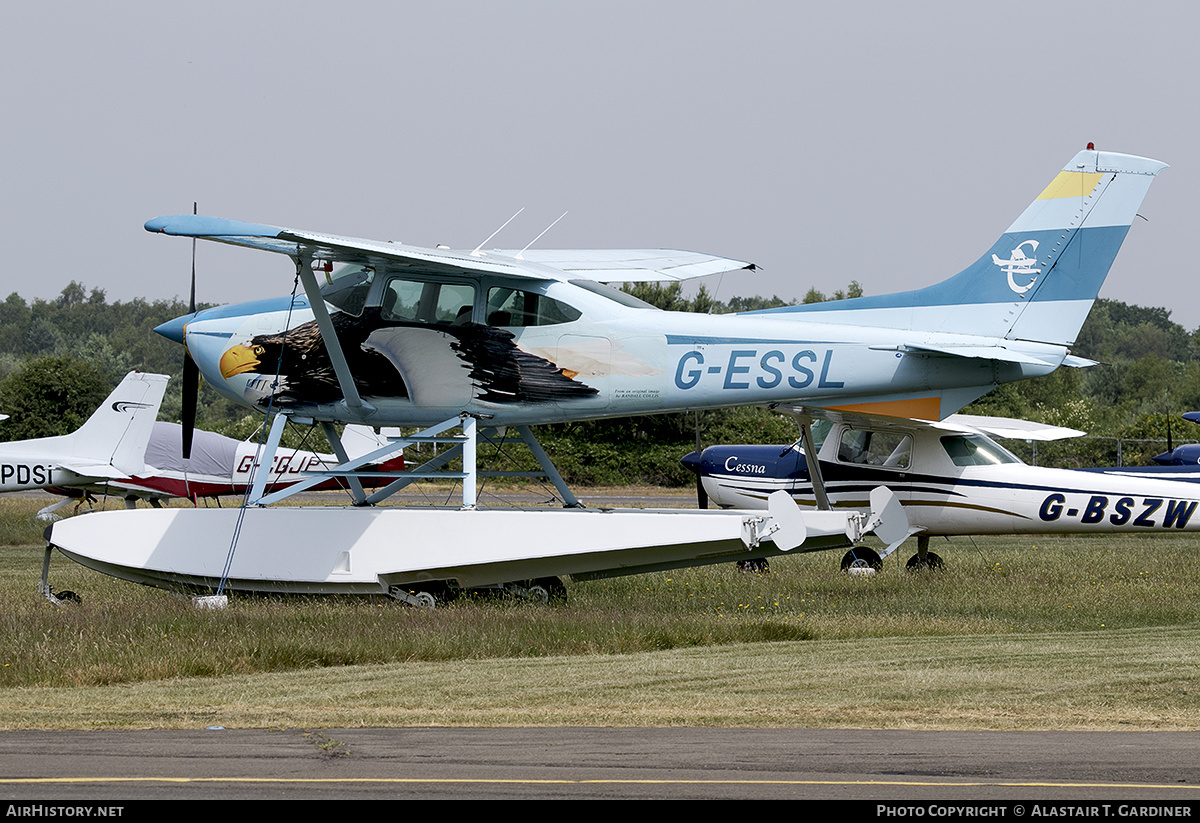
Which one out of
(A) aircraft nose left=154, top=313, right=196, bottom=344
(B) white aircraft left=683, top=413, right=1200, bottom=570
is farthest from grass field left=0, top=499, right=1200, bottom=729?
(A) aircraft nose left=154, top=313, right=196, bottom=344

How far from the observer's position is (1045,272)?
12633mm

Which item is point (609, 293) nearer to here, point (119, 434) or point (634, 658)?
point (634, 658)

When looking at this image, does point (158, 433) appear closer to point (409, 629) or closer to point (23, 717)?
point (409, 629)

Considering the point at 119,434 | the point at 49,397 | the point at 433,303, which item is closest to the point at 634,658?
the point at 433,303

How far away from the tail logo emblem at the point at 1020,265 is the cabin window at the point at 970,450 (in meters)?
4.54

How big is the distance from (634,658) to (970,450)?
8.42 metres

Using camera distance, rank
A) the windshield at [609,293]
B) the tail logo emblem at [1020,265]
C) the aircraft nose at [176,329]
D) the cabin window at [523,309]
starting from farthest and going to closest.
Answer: the aircraft nose at [176,329], the windshield at [609,293], the cabin window at [523,309], the tail logo emblem at [1020,265]

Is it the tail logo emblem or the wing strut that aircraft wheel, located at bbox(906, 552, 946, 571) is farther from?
the tail logo emblem

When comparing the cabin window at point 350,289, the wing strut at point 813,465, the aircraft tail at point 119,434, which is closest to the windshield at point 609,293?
the cabin window at point 350,289

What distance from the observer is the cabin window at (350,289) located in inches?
535

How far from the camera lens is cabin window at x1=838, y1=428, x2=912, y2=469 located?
1706cm

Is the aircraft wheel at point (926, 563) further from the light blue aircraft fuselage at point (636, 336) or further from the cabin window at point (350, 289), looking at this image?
the cabin window at point (350, 289)

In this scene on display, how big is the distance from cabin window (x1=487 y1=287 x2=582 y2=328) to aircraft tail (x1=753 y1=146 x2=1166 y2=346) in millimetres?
2584
